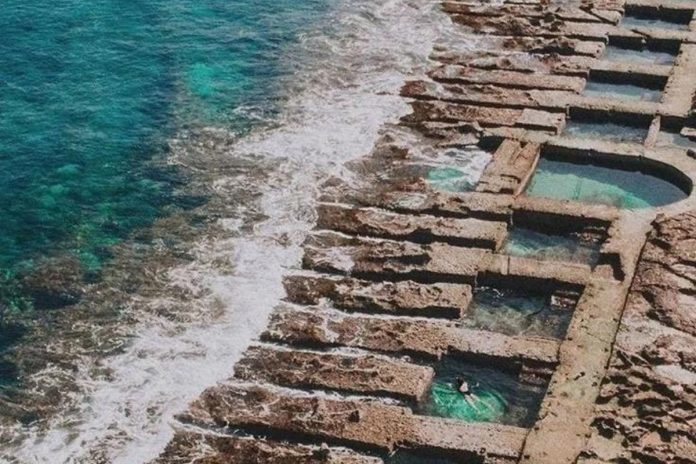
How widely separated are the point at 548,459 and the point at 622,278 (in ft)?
26.1

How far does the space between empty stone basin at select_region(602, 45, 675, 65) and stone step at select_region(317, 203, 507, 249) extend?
55.5ft

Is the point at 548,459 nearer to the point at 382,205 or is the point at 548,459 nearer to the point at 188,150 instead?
the point at 382,205

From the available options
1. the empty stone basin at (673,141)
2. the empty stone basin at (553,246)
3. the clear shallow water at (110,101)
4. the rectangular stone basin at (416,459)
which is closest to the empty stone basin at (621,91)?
the empty stone basin at (673,141)

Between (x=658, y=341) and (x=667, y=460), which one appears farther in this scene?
(x=658, y=341)

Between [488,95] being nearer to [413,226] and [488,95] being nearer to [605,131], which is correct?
[605,131]

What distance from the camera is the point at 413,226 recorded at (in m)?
30.1

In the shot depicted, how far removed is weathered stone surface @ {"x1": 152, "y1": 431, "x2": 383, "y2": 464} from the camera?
21.9m

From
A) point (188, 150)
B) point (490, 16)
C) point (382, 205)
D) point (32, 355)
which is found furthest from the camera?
point (490, 16)

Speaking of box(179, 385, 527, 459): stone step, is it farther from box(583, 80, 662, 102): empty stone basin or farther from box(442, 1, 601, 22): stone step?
box(442, 1, 601, 22): stone step

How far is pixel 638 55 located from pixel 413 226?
19522 mm

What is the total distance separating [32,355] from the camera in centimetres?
2562

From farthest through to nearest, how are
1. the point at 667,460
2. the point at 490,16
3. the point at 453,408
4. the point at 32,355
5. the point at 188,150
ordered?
the point at 490,16, the point at 188,150, the point at 32,355, the point at 453,408, the point at 667,460

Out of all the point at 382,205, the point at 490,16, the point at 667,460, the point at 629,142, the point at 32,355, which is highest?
the point at 490,16

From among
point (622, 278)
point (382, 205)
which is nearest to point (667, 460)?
point (622, 278)
